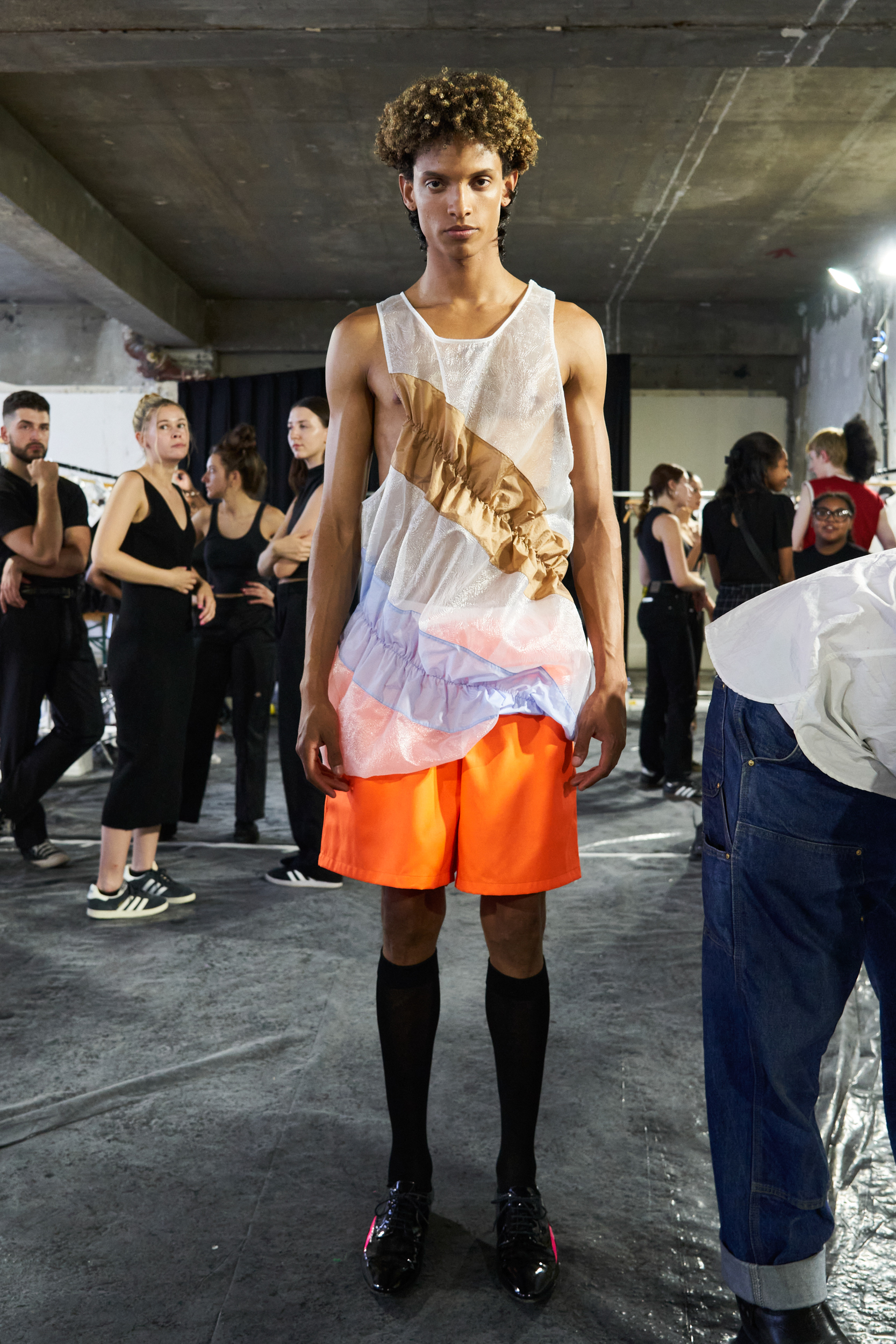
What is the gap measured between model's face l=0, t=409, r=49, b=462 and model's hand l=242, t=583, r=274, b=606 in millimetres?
793

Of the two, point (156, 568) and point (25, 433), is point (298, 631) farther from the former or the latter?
point (25, 433)

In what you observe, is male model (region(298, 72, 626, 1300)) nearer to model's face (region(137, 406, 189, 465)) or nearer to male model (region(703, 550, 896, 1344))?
male model (region(703, 550, 896, 1344))

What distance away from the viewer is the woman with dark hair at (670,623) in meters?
4.45

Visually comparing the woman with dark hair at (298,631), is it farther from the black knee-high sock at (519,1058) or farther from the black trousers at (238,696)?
the black knee-high sock at (519,1058)

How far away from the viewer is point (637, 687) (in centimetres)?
952

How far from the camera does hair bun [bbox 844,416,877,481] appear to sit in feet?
13.9

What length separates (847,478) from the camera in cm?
426

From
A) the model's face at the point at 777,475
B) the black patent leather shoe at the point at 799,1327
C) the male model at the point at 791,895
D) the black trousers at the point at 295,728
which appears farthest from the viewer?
the model's face at the point at 777,475

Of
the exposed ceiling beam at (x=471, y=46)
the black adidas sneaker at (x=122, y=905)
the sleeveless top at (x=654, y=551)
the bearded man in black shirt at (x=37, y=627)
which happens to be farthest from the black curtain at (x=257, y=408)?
the black adidas sneaker at (x=122, y=905)

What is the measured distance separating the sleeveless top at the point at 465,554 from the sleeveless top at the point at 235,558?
2409mm

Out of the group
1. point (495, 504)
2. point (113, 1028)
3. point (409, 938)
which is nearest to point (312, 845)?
point (113, 1028)

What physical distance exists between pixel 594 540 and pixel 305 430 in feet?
6.38

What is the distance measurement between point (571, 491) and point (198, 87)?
552 centimetres

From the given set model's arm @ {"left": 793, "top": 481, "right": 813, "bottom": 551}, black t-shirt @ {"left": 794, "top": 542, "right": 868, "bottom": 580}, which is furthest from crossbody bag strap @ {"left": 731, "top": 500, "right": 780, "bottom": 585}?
model's arm @ {"left": 793, "top": 481, "right": 813, "bottom": 551}
